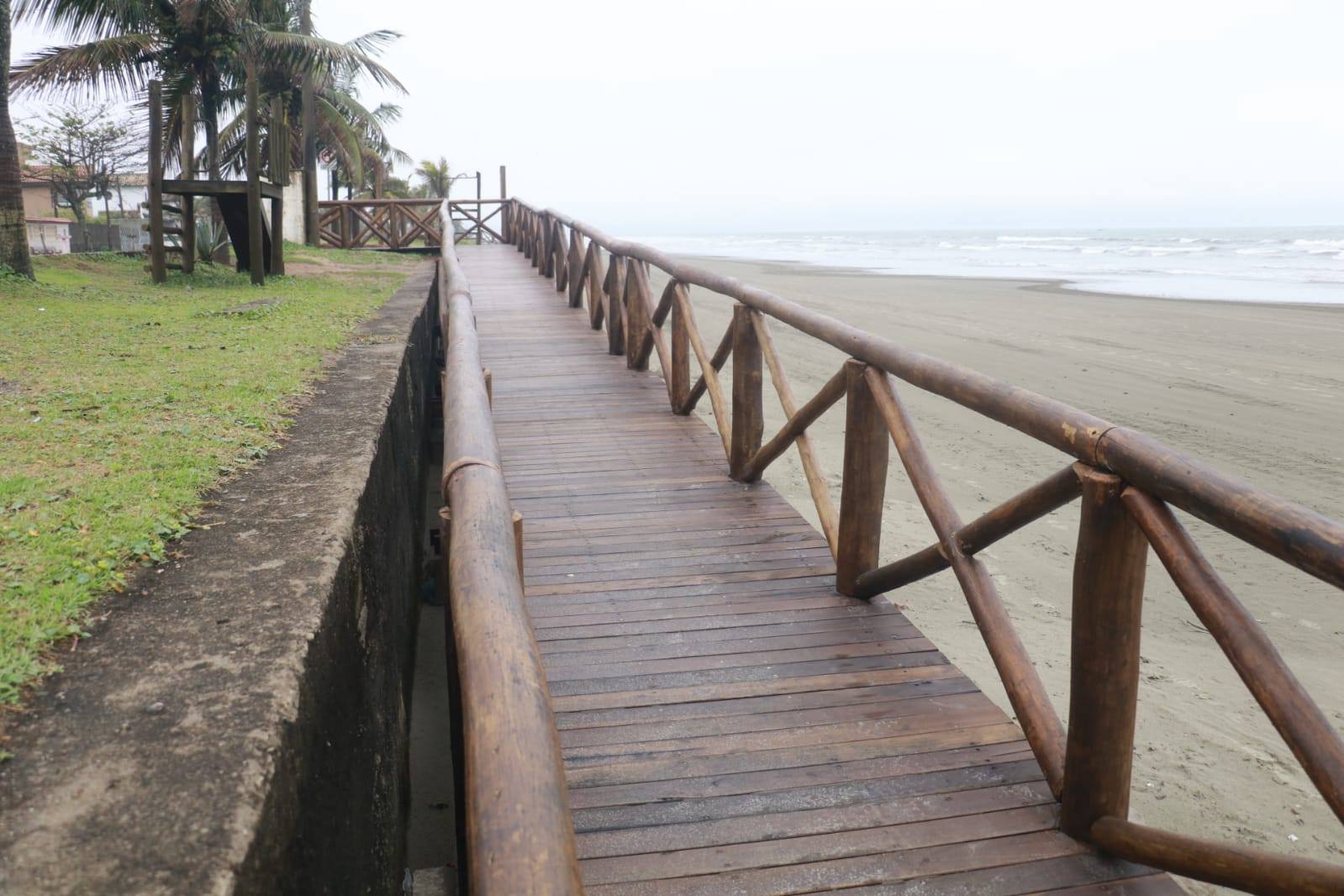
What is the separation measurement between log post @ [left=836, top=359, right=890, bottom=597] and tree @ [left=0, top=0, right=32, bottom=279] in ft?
29.0

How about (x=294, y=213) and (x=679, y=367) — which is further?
(x=294, y=213)

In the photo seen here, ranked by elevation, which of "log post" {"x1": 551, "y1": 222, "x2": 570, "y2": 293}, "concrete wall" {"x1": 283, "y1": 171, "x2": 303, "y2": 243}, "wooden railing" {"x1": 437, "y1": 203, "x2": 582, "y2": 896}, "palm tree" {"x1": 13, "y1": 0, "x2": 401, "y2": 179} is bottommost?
"wooden railing" {"x1": 437, "y1": 203, "x2": 582, "y2": 896}

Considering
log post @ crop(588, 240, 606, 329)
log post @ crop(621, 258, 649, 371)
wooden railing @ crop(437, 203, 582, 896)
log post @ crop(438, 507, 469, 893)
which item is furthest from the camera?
log post @ crop(588, 240, 606, 329)

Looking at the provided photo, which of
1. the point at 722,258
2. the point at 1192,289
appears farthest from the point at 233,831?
the point at 722,258

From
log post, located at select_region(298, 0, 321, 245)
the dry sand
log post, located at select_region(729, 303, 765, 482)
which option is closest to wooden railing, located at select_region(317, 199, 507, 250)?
log post, located at select_region(298, 0, 321, 245)

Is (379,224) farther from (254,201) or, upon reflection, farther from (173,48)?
(254,201)

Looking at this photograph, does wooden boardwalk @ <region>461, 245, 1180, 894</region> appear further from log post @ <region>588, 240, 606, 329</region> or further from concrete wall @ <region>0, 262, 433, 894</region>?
log post @ <region>588, 240, 606, 329</region>

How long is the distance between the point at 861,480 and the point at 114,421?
2.63m

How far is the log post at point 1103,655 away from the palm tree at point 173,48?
522 inches

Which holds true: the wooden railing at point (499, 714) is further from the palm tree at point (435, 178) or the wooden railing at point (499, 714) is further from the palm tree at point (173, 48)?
the palm tree at point (435, 178)

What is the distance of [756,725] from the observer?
263 centimetres

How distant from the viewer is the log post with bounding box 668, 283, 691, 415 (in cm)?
591

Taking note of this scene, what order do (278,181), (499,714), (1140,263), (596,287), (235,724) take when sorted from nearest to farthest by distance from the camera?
(499,714) → (235,724) → (596,287) → (278,181) → (1140,263)

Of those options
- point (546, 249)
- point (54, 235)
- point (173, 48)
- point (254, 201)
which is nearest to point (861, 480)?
point (254, 201)
